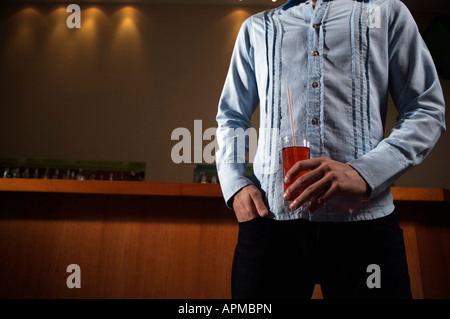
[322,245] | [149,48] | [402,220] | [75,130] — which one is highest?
[149,48]

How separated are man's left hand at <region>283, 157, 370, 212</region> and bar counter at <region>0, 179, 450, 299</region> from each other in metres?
1.16

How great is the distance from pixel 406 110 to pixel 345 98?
0.42 feet

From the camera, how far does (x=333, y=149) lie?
1.94 ft

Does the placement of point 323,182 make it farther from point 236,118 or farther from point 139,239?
point 139,239

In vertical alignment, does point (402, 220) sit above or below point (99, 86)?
below

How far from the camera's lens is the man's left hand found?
48 centimetres

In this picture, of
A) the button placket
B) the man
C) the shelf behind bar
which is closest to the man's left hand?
the man

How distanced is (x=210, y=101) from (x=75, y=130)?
4.91 feet

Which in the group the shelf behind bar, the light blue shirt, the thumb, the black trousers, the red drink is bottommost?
the black trousers

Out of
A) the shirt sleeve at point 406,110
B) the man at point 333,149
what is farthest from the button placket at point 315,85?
the shirt sleeve at point 406,110

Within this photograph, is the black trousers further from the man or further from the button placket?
the button placket

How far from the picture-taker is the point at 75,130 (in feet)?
11.1
